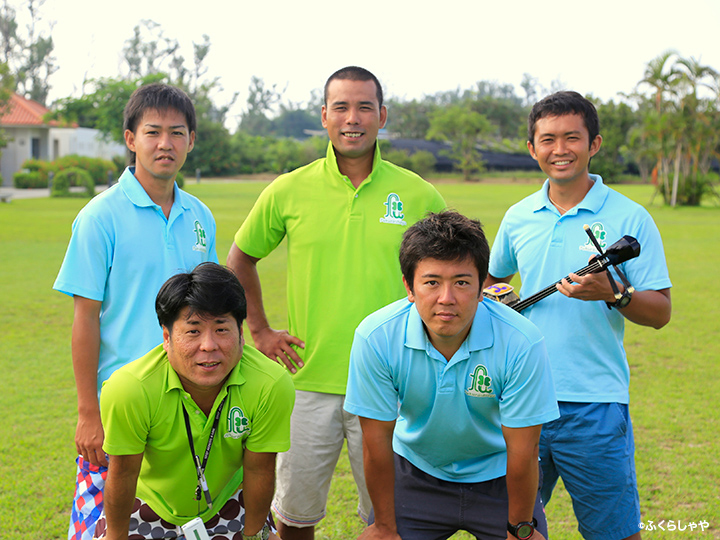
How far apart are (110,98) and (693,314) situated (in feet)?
133

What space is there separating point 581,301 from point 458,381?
80cm

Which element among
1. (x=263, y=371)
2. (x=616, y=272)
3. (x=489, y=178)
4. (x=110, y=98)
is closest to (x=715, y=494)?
(x=616, y=272)

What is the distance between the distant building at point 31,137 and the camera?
41656 mm

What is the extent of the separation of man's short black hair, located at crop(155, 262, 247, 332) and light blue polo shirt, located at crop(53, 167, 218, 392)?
0.80 feet

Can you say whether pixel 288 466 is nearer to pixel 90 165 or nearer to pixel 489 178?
pixel 90 165

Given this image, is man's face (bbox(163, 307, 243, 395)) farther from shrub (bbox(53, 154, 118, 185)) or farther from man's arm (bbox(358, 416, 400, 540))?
shrub (bbox(53, 154, 118, 185))

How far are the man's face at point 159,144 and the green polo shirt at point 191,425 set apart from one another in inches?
33.9

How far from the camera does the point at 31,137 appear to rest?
1679 inches

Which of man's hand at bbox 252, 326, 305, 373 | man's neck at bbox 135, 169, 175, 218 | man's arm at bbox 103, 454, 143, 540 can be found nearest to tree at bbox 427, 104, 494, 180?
man's hand at bbox 252, 326, 305, 373

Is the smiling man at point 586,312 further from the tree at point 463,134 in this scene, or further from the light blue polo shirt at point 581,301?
the tree at point 463,134

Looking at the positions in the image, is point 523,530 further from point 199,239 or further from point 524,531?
point 199,239

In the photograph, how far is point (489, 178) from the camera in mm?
56688

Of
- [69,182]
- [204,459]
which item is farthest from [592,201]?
[69,182]

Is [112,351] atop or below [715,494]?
atop
